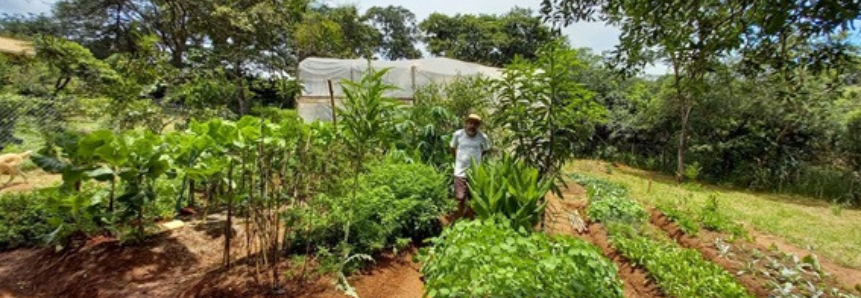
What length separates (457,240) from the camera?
2.78 meters

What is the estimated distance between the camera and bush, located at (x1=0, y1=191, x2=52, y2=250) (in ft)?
12.0

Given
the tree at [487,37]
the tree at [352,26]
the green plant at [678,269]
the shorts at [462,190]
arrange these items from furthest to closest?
1. the tree at [487,37]
2. the tree at [352,26]
3. the shorts at [462,190]
4. the green plant at [678,269]

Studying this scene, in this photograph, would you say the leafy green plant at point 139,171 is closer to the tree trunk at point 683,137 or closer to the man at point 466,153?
the man at point 466,153

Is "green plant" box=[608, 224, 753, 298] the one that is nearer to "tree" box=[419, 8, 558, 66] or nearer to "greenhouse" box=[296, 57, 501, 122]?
"greenhouse" box=[296, 57, 501, 122]

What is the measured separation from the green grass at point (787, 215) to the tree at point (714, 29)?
311 centimetres

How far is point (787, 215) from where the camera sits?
21.8 feet

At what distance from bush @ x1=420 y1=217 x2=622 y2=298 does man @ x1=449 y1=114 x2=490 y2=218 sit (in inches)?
56.1

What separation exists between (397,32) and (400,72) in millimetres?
20658

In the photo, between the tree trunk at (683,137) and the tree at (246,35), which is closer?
the tree at (246,35)

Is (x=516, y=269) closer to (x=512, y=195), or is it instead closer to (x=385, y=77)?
(x=512, y=195)

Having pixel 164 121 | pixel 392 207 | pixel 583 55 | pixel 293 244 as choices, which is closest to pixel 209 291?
pixel 293 244

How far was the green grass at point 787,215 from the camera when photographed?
4.84 m

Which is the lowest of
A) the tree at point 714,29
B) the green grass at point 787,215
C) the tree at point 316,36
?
the green grass at point 787,215

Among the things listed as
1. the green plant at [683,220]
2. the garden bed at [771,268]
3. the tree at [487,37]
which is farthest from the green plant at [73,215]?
the tree at [487,37]
